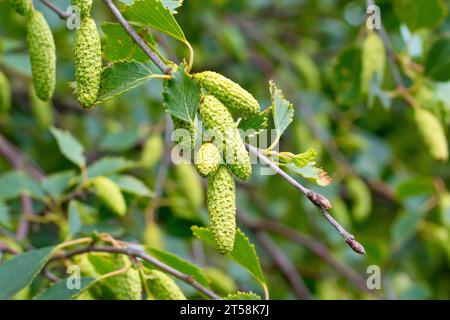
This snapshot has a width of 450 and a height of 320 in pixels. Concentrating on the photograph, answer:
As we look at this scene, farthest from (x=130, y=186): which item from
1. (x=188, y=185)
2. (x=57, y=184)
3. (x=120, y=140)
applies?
(x=120, y=140)

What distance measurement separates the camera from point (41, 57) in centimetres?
105

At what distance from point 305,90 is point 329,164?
0.31 meters

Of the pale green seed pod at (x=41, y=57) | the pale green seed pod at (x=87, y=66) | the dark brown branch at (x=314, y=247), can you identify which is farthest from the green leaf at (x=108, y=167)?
the dark brown branch at (x=314, y=247)

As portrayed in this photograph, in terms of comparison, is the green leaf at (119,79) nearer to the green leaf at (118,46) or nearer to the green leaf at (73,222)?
the green leaf at (118,46)

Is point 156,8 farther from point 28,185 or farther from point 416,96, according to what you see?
point 416,96

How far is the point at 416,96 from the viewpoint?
172cm

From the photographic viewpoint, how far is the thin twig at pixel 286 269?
2.22 meters

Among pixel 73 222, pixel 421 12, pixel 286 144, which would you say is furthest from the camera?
pixel 286 144

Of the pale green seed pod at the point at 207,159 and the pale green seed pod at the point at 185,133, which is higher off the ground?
the pale green seed pod at the point at 185,133

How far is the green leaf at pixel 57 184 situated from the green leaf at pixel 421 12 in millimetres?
880

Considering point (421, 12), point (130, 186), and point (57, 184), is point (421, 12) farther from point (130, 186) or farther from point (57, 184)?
point (57, 184)

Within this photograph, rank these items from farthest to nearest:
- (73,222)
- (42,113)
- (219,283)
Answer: (42,113)
(219,283)
(73,222)

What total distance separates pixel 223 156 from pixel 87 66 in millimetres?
212
